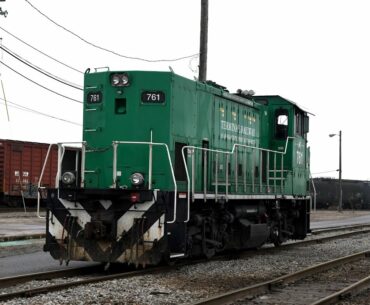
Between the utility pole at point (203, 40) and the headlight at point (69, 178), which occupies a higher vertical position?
the utility pole at point (203, 40)

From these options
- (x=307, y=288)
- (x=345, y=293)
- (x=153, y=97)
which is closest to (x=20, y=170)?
(x=153, y=97)

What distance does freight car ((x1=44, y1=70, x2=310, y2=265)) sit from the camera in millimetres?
10156

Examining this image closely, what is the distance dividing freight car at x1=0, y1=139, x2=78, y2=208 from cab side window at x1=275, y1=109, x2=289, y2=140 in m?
19.1

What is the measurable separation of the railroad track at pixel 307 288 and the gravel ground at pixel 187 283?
1.57 ft

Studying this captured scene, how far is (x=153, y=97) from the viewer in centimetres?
1104

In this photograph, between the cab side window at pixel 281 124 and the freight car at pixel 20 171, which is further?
the freight car at pixel 20 171

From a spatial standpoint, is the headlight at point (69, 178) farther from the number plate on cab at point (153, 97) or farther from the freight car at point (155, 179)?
the number plate on cab at point (153, 97)

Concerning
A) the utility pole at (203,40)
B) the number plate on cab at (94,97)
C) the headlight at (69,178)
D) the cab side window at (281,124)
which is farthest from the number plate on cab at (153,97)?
the utility pole at (203,40)

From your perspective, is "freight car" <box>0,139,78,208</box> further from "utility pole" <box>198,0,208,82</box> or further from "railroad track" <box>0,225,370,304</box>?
"railroad track" <box>0,225,370,304</box>

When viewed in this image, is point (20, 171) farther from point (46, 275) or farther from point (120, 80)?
point (46, 275)

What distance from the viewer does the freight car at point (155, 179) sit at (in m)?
10.2

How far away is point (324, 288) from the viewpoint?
9.37m

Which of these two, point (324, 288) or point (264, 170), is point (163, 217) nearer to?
point (324, 288)

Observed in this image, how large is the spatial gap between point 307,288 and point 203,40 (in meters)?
11.3
